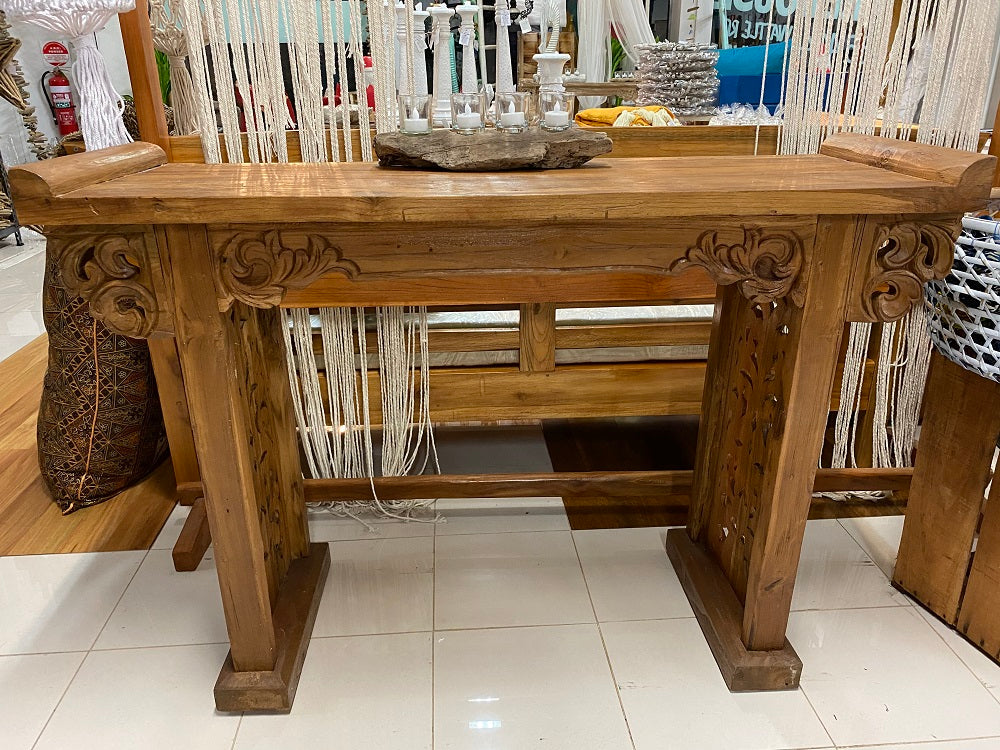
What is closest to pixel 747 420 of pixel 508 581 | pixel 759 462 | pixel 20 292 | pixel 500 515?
pixel 759 462

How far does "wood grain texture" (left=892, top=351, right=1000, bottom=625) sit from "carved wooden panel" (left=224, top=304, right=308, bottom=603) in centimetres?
136

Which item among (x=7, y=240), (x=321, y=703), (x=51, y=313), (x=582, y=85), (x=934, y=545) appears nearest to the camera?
(x=321, y=703)

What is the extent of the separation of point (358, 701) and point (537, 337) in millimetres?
938

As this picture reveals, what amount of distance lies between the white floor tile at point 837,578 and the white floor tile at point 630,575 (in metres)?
0.27

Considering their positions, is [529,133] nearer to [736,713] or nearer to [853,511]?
[736,713]

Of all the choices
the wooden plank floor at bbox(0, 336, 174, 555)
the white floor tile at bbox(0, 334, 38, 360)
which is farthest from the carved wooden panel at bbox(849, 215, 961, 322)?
the white floor tile at bbox(0, 334, 38, 360)

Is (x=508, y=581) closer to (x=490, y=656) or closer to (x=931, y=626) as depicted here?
(x=490, y=656)

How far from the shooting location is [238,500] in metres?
1.24

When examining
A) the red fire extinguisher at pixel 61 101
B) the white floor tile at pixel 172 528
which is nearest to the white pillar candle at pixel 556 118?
the white floor tile at pixel 172 528

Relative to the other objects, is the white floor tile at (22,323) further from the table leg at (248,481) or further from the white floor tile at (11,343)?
the table leg at (248,481)

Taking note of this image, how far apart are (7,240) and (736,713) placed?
197 inches

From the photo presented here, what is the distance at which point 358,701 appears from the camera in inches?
53.5

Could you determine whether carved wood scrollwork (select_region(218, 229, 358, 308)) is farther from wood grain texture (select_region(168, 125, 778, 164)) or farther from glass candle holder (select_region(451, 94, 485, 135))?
wood grain texture (select_region(168, 125, 778, 164))

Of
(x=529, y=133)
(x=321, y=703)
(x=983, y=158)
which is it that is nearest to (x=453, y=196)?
(x=529, y=133)
